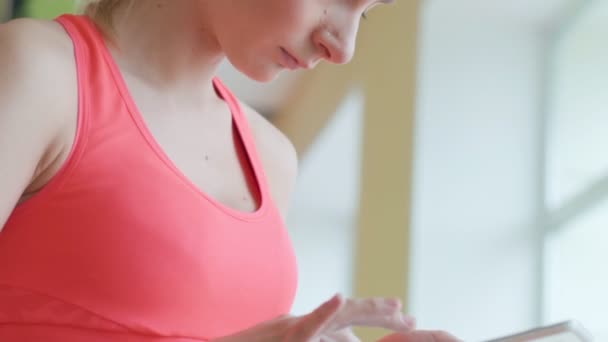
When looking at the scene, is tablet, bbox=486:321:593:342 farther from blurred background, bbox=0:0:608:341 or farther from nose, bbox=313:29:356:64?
blurred background, bbox=0:0:608:341

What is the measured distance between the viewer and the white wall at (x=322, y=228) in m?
3.70

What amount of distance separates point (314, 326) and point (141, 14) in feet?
1.11

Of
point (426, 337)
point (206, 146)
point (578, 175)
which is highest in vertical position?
point (578, 175)

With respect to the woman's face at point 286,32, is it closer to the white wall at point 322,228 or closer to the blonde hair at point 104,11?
the blonde hair at point 104,11

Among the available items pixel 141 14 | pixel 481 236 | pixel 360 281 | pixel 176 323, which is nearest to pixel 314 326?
pixel 176 323

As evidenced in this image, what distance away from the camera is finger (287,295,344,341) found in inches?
20.1

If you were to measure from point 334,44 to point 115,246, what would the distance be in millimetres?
212

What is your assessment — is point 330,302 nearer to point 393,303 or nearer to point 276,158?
point 393,303

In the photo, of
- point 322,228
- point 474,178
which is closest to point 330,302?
point 474,178

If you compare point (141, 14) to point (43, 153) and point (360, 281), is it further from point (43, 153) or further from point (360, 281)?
point (360, 281)

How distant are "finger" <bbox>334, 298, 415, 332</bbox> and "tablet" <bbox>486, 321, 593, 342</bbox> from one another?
0.07 meters

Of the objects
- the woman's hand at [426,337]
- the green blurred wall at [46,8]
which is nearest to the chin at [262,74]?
the woman's hand at [426,337]

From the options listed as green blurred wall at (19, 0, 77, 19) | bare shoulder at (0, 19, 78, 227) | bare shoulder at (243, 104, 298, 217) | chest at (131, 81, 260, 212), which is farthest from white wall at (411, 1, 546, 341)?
bare shoulder at (0, 19, 78, 227)

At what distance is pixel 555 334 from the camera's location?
557 mm
